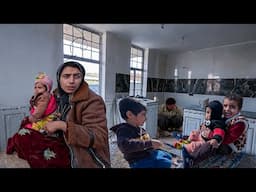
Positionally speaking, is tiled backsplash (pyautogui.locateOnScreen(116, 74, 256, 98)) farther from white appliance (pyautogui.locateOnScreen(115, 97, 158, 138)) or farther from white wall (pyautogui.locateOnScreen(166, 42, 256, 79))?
white appliance (pyautogui.locateOnScreen(115, 97, 158, 138))

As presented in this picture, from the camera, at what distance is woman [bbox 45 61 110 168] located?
0.49 meters

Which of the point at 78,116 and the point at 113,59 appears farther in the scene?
the point at 113,59

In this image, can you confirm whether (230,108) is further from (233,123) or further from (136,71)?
(136,71)

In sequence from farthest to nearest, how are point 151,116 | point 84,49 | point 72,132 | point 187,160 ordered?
point 151,116
point 84,49
point 187,160
point 72,132

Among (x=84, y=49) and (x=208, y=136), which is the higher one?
(x=84, y=49)

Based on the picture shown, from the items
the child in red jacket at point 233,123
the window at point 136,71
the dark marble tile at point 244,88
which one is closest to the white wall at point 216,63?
the dark marble tile at point 244,88

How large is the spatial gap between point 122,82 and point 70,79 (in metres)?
0.56

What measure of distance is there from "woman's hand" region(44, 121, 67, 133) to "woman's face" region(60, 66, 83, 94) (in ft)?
0.44

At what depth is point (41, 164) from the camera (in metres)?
0.54

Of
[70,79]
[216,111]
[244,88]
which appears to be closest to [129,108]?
[70,79]

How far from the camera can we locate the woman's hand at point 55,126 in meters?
0.50

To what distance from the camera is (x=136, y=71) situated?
4.09ft
